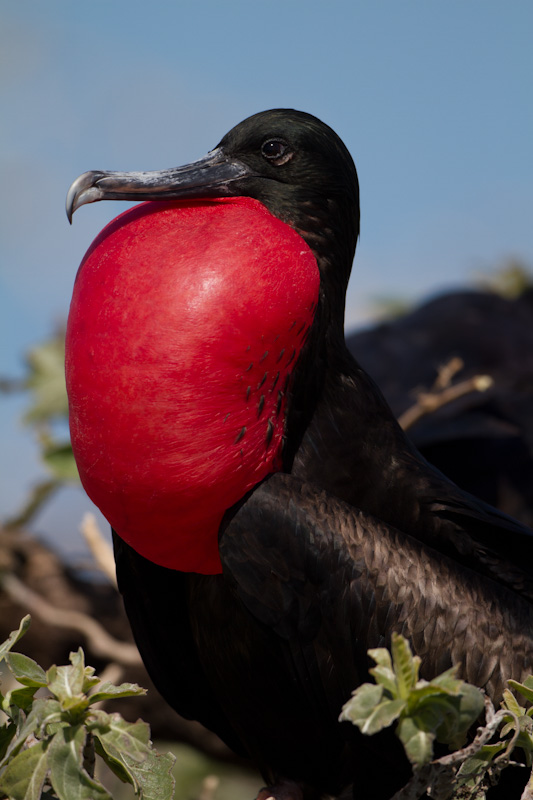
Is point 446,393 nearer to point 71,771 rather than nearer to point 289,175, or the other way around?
point 289,175

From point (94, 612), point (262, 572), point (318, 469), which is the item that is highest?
point (318, 469)

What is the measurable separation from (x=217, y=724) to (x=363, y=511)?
3.13 feet

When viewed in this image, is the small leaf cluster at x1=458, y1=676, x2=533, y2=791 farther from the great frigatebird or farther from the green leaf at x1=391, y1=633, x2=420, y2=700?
the great frigatebird

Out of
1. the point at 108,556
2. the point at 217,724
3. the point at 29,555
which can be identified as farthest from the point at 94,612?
the point at 217,724

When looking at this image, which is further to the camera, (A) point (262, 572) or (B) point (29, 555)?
(B) point (29, 555)

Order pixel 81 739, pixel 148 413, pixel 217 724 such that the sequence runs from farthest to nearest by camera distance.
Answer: pixel 217 724 < pixel 148 413 < pixel 81 739

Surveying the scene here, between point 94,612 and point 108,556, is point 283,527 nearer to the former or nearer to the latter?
point 108,556

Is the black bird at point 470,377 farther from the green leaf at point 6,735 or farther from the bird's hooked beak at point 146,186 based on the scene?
the green leaf at point 6,735

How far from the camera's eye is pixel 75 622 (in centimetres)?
434

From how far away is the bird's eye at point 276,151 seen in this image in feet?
7.52

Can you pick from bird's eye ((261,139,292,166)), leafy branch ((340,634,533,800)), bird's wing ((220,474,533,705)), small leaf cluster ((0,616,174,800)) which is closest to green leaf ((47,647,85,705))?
small leaf cluster ((0,616,174,800))

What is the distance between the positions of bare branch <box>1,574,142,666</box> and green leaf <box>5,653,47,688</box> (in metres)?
2.54

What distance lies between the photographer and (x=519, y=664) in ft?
7.30

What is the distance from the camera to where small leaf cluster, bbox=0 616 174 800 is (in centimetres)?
151
